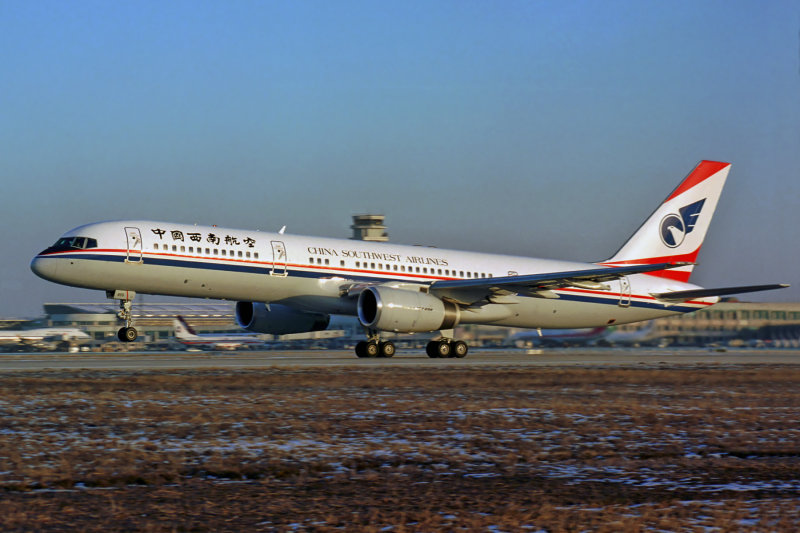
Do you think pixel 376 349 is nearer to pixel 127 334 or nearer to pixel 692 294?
pixel 127 334

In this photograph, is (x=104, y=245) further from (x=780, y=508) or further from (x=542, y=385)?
(x=780, y=508)

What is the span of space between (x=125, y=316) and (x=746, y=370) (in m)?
20.8

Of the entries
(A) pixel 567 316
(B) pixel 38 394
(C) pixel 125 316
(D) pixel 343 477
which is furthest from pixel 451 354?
(D) pixel 343 477

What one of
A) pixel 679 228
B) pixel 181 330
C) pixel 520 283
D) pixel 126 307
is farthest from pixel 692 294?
pixel 181 330

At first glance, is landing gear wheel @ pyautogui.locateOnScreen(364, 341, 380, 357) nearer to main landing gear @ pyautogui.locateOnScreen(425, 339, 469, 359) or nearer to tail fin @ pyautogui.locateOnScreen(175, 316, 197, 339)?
main landing gear @ pyautogui.locateOnScreen(425, 339, 469, 359)

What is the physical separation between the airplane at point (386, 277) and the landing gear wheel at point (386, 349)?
4 cm

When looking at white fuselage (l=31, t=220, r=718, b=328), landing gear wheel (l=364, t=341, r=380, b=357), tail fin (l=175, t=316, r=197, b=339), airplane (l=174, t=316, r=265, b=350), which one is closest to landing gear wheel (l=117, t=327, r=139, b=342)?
white fuselage (l=31, t=220, r=718, b=328)

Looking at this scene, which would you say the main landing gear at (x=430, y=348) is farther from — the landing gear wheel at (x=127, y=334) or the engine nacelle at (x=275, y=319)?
the landing gear wheel at (x=127, y=334)

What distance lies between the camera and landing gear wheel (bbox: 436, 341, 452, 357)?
35594 millimetres

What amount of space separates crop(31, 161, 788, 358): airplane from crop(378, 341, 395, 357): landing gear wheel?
0.13 ft

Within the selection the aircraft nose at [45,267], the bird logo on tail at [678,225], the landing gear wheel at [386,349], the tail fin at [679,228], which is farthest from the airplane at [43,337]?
the bird logo on tail at [678,225]

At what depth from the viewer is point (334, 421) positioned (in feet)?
44.4

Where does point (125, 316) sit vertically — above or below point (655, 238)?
below

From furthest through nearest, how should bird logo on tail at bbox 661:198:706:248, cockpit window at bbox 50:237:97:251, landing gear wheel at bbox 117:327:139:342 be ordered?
bird logo on tail at bbox 661:198:706:248 < cockpit window at bbox 50:237:97:251 < landing gear wheel at bbox 117:327:139:342
